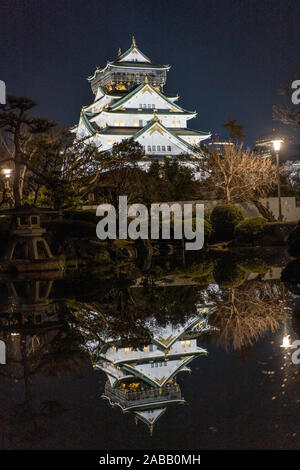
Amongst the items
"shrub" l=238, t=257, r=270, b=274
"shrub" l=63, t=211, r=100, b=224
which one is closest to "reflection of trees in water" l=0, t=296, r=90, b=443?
"shrub" l=238, t=257, r=270, b=274

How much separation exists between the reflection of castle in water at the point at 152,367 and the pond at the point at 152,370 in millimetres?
14

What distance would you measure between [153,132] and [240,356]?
43.4 metres

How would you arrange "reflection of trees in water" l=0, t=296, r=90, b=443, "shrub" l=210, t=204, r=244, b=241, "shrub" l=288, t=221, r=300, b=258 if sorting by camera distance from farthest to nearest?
"shrub" l=210, t=204, r=244, b=241 → "shrub" l=288, t=221, r=300, b=258 → "reflection of trees in water" l=0, t=296, r=90, b=443

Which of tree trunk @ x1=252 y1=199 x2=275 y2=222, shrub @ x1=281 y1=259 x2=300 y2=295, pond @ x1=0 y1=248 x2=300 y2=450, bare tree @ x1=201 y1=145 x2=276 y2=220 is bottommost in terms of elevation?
pond @ x1=0 y1=248 x2=300 y2=450

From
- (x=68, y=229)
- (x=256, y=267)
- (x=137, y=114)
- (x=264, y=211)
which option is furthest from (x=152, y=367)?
(x=137, y=114)

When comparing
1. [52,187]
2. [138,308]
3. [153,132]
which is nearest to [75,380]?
[138,308]

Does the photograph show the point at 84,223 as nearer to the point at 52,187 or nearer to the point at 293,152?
the point at 52,187

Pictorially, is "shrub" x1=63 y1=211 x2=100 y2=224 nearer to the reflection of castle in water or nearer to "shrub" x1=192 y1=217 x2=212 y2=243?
"shrub" x1=192 y1=217 x2=212 y2=243

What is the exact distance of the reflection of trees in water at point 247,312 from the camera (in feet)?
21.4

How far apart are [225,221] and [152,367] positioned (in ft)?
76.7

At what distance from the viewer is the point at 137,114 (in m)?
50.8

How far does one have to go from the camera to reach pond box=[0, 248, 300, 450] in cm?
357

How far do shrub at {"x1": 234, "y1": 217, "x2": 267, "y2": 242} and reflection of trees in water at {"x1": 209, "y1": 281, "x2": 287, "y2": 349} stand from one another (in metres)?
15.8

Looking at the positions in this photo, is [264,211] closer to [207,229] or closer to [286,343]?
[207,229]
